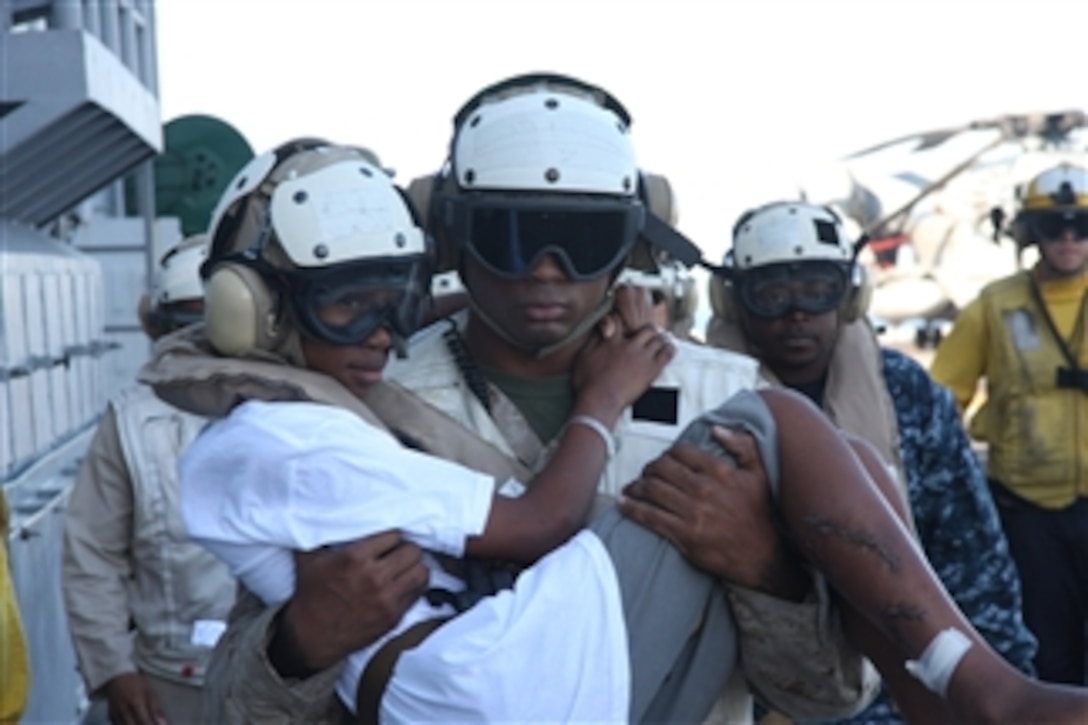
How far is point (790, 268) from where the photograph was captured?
4457 millimetres

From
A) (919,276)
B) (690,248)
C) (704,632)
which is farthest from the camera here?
(919,276)

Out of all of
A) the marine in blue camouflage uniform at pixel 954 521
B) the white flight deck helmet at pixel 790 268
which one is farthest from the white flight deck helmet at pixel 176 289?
the marine in blue camouflage uniform at pixel 954 521

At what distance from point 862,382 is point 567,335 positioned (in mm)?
1711

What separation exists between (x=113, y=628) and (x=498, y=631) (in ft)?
7.06

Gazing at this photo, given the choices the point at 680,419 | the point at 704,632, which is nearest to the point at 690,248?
the point at 680,419

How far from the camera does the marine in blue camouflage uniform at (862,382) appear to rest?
3850 millimetres

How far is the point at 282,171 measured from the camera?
2.65 meters

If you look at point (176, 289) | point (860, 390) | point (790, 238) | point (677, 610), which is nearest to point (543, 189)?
point (677, 610)

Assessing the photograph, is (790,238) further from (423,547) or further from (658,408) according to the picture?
(423,547)

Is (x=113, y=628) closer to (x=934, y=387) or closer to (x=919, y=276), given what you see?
(x=934, y=387)

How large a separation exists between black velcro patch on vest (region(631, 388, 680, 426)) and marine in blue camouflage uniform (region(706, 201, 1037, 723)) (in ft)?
3.44

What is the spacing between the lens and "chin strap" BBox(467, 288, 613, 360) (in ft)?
8.58

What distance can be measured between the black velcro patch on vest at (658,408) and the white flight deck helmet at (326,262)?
42 cm

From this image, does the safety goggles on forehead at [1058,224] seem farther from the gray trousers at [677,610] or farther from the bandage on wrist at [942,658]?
the bandage on wrist at [942,658]
